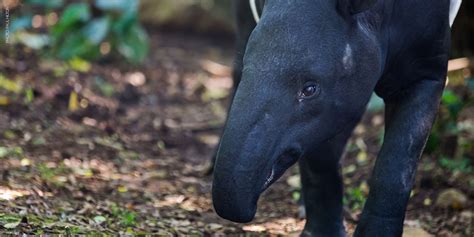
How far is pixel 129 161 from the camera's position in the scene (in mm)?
5918

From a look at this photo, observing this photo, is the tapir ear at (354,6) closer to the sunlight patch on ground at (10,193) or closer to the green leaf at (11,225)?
the green leaf at (11,225)

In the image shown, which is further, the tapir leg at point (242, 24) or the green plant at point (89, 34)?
the green plant at point (89, 34)

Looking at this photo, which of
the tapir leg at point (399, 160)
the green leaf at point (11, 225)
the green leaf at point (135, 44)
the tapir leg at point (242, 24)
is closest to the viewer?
the tapir leg at point (399, 160)

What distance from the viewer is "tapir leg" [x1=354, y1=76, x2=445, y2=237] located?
12.3 ft

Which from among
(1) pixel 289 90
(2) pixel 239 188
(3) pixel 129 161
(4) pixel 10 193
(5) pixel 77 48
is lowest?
(2) pixel 239 188

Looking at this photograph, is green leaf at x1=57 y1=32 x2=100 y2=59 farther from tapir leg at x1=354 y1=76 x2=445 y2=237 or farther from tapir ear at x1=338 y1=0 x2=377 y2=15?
tapir ear at x1=338 y1=0 x2=377 y2=15

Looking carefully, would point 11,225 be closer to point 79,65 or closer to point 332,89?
point 332,89

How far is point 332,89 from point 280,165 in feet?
1.14

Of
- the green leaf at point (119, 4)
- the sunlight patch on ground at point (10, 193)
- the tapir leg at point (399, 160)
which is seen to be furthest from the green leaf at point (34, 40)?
the tapir leg at point (399, 160)

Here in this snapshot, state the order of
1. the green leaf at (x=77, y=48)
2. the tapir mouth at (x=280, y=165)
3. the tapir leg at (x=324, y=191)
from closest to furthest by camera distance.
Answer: the tapir mouth at (x=280, y=165), the tapir leg at (x=324, y=191), the green leaf at (x=77, y=48)

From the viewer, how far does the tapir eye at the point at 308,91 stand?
336 cm

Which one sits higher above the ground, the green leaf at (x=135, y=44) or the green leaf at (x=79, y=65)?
the green leaf at (x=135, y=44)

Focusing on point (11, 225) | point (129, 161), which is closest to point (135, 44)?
point (129, 161)

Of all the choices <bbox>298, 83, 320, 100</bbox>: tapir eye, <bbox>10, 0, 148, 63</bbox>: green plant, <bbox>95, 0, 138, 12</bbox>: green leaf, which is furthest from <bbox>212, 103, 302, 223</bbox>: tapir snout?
<bbox>95, 0, 138, 12</bbox>: green leaf
